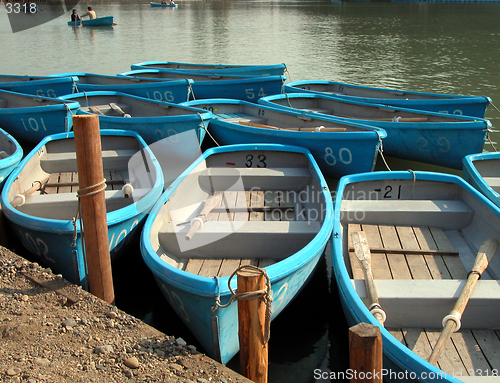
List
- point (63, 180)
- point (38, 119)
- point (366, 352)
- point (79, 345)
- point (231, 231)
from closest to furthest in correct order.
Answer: point (366, 352) → point (79, 345) → point (231, 231) → point (63, 180) → point (38, 119)

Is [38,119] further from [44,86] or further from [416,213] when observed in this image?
[416,213]

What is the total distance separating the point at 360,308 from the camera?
3.53 meters

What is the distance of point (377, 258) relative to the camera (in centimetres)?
480

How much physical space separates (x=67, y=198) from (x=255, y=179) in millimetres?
2578

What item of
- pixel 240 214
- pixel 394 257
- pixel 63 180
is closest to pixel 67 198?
pixel 63 180

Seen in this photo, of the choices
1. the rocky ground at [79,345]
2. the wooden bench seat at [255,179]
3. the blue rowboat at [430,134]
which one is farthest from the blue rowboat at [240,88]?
the rocky ground at [79,345]

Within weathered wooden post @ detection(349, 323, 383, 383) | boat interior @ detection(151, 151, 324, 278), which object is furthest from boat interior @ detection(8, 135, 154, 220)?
weathered wooden post @ detection(349, 323, 383, 383)

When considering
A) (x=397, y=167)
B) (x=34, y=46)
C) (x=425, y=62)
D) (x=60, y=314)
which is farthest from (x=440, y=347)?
(x=34, y=46)

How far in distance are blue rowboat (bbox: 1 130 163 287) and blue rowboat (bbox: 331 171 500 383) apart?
7.81ft

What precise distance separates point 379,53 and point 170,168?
59.8 ft

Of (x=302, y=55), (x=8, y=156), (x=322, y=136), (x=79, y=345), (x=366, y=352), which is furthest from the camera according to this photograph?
(x=302, y=55)

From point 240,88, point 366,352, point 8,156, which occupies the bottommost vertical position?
point 366,352

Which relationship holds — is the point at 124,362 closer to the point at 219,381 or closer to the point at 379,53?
the point at 219,381

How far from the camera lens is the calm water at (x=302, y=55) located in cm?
471
